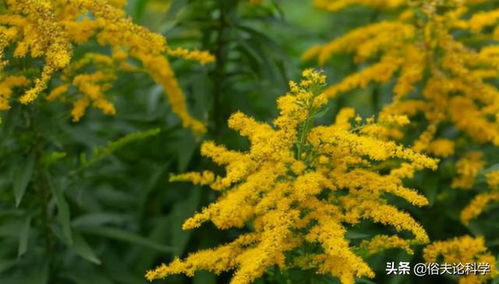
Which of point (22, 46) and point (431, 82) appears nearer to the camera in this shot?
point (22, 46)

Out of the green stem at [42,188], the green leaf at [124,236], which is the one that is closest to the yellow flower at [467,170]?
the green leaf at [124,236]

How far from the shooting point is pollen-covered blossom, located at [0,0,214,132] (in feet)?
12.0

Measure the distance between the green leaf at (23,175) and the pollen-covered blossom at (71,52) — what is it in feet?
1.23

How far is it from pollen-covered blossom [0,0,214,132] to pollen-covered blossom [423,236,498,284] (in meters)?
1.63

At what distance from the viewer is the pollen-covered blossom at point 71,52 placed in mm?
3652

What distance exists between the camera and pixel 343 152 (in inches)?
141

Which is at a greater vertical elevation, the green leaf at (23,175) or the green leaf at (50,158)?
the green leaf at (50,158)

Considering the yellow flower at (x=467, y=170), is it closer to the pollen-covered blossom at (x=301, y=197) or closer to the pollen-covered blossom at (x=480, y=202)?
the pollen-covered blossom at (x=480, y=202)

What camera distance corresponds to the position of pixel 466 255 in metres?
4.04

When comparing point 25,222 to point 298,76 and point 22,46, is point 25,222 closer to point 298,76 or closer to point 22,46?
point 22,46

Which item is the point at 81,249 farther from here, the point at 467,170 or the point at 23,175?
the point at 467,170

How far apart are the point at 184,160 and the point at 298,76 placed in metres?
1.47

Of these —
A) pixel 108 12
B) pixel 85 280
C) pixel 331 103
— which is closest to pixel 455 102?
pixel 331 103

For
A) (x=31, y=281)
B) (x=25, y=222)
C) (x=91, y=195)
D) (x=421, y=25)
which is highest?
(x=421, y=25)
